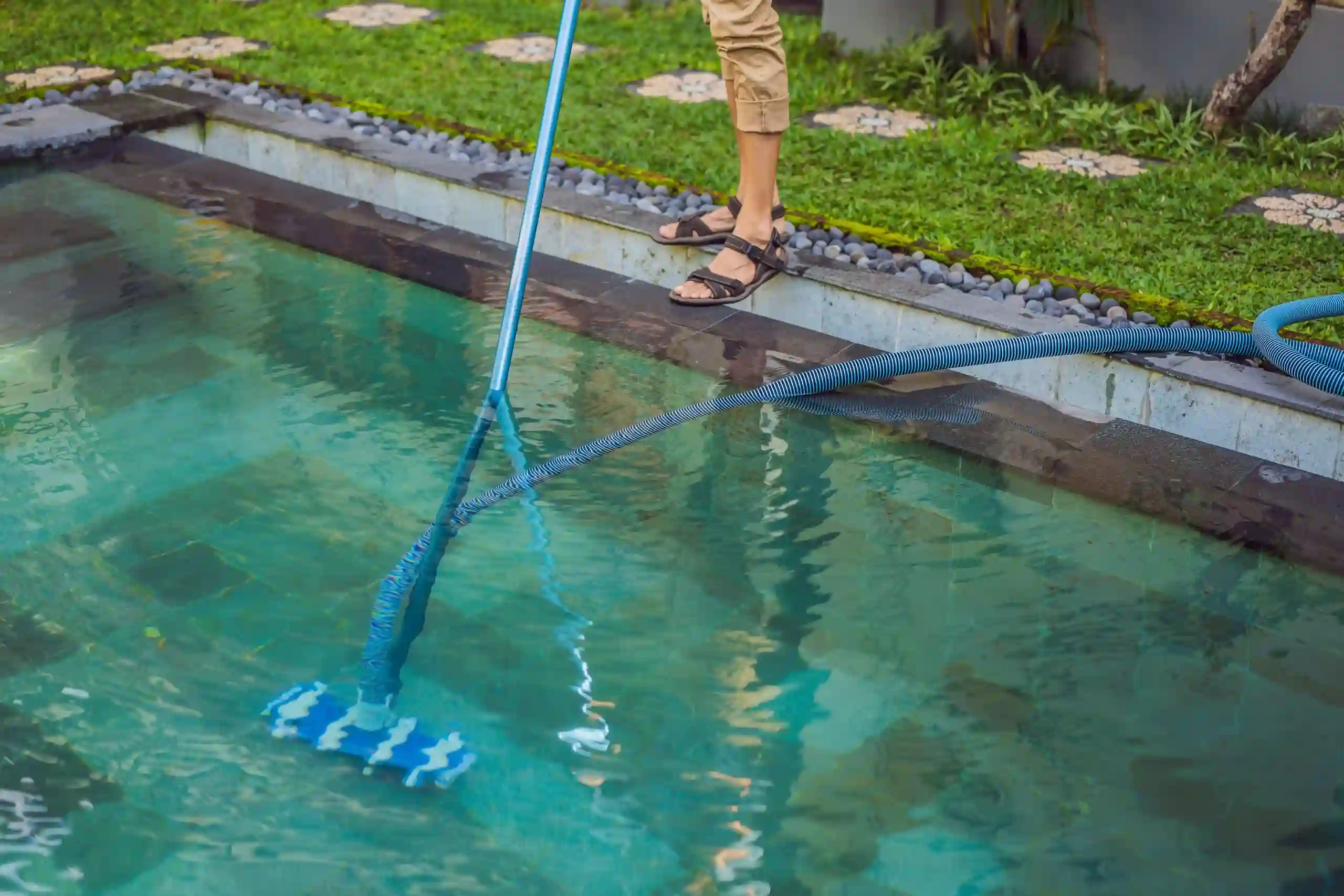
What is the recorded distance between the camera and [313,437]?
3119 mm

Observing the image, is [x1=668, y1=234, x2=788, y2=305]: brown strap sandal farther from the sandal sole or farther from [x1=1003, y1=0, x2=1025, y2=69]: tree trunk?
[x1=1003, y1=0, x2=1025, y2=69]: tree trunk

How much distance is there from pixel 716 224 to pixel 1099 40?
220 cm

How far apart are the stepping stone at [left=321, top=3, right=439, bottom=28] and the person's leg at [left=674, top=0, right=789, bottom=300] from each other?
341cm

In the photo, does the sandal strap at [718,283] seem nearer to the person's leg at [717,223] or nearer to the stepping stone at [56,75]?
the person's leg at [717,223]

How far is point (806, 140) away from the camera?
4.90m

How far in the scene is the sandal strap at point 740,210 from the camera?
378 centimetres

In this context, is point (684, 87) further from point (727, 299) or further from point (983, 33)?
point (727, 299)

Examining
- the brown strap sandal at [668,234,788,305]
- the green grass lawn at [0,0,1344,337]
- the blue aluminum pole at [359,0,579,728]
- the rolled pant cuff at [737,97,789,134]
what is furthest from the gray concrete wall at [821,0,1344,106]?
the blue aluminum pole at [359,0,579,728]

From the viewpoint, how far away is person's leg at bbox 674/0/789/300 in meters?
3.54

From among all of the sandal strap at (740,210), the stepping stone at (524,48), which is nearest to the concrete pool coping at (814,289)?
the sandal strap at (740,210)

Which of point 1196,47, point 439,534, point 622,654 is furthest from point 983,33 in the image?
point 622,654

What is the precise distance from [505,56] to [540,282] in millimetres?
2502

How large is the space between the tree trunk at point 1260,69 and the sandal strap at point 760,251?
2006 millimetres

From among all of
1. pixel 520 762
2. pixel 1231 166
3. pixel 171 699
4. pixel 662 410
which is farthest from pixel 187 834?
pixel 1231 166
